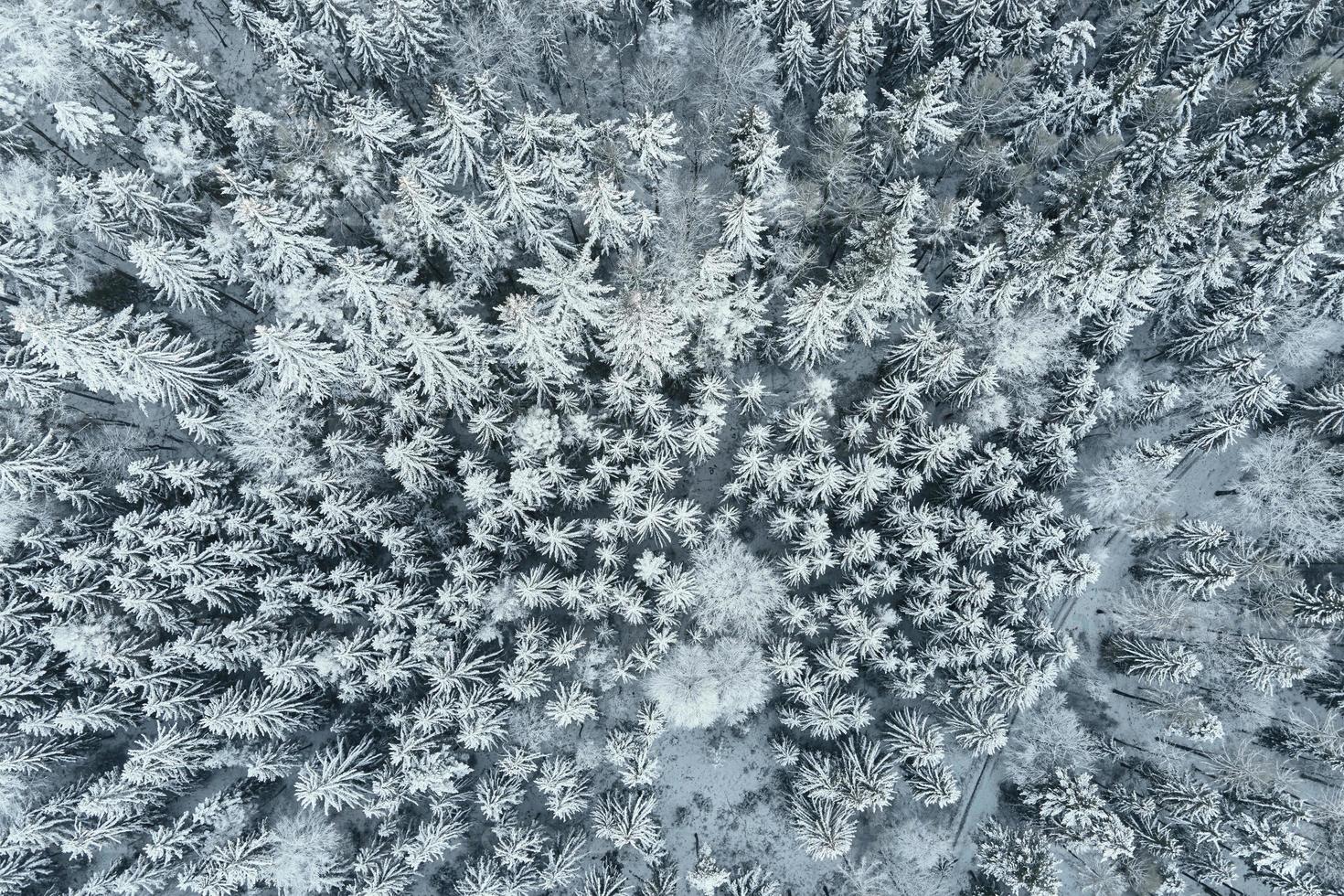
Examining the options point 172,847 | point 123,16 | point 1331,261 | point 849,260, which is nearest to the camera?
point 172,847

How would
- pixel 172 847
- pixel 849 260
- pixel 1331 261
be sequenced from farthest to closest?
pixel 1331 261 < pixel 849 260 < pixel 172 847

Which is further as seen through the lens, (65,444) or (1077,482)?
Answer: (1077,482)

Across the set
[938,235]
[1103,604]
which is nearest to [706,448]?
[938,235]

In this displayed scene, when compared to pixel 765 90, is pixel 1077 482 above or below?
below

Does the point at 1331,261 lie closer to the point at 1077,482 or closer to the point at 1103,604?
the point at 1077,482

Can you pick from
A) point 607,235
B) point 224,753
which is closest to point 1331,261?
point 607,235

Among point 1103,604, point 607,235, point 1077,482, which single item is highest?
point 607,235

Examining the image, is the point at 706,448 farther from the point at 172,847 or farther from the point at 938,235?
the point at 172,847
